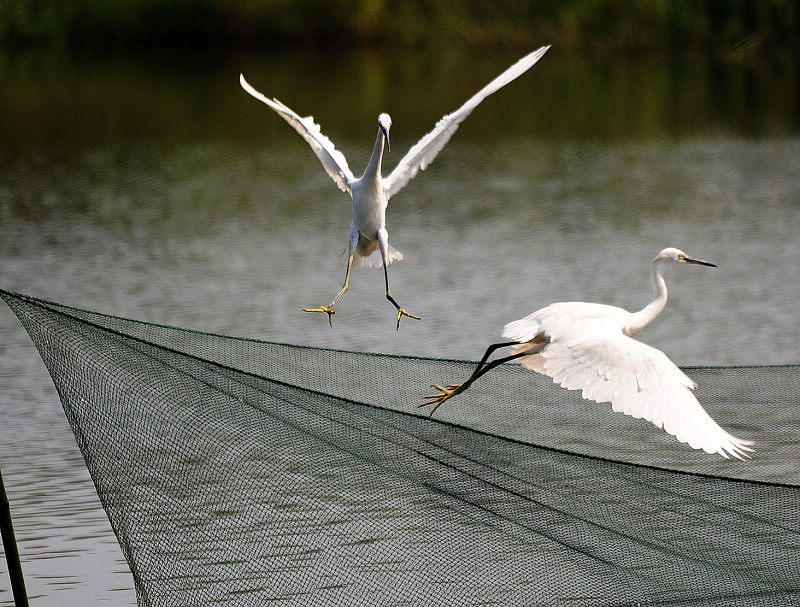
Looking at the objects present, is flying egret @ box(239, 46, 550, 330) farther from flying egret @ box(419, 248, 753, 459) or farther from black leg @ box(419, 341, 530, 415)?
flying egret @ box(419, 248, 753, 459)

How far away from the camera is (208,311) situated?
1053 cm

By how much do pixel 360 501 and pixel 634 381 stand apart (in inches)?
40.6

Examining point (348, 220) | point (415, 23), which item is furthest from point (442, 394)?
point (415, 23)

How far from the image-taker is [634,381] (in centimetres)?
472

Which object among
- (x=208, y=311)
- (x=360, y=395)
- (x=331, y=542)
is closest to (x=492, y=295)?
(x=208, y=311)

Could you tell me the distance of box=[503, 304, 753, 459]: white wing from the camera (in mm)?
4434

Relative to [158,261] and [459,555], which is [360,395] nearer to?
[459,555]

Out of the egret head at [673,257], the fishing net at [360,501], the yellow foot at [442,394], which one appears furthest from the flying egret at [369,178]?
the fishing net at [360,501]

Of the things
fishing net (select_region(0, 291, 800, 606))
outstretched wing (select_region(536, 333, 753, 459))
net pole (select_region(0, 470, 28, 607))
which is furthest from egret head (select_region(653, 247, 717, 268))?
net pole (select_region(0, 470, 28, 607))

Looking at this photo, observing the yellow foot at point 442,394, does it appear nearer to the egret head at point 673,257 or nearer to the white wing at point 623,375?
the white wing at point 623,375

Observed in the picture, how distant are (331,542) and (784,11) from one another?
2764 centimetres

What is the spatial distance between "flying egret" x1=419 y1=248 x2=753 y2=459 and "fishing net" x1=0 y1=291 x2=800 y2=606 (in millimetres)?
271

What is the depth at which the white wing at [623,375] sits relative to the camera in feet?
14.5

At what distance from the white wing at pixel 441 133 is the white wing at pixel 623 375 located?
1.15 m
